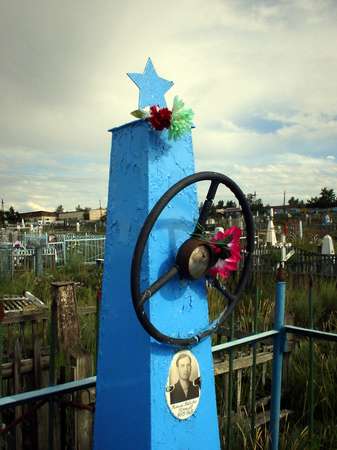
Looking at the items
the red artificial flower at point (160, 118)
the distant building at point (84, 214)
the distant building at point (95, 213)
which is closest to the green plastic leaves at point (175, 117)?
the red artificial flower at point (160, 118)

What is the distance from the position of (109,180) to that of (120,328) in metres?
0.57

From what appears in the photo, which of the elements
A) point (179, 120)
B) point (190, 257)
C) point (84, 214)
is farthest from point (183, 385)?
point (84, 214)

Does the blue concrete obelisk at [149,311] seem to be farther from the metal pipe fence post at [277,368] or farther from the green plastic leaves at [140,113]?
the metal pipe fence post at [277,368]

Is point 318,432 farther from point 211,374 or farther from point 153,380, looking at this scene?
point 153,380

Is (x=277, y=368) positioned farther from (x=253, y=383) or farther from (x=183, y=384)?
(x=183, y=384)

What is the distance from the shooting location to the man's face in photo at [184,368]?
164cm

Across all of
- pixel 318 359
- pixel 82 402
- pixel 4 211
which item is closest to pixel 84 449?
pixel 82 402

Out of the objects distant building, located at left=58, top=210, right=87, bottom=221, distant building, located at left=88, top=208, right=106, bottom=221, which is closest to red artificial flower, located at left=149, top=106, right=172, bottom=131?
distant building, located at left=88, top=208, right=106, bottom=221

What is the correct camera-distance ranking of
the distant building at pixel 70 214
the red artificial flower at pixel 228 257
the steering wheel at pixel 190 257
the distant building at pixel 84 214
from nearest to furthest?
the steering wheel at pixel 190 257
the red artificial flower at pixel 228 257
the distant building at pixel 84 214
the distant building at pixel 70 214

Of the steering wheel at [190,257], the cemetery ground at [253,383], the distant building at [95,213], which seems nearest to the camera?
the steering wheel at [190,257]

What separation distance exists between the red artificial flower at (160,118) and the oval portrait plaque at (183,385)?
797 mm

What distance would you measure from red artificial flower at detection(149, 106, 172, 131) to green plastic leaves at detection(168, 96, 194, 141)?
0.02 meters

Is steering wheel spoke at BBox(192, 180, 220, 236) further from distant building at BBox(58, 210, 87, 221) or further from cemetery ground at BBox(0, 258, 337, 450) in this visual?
distant building at BBox(58, 210, 87, 221)

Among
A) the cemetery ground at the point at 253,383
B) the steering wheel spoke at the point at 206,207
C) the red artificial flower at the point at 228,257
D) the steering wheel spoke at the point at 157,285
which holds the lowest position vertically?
the cemetery ground at the point at 253,383
